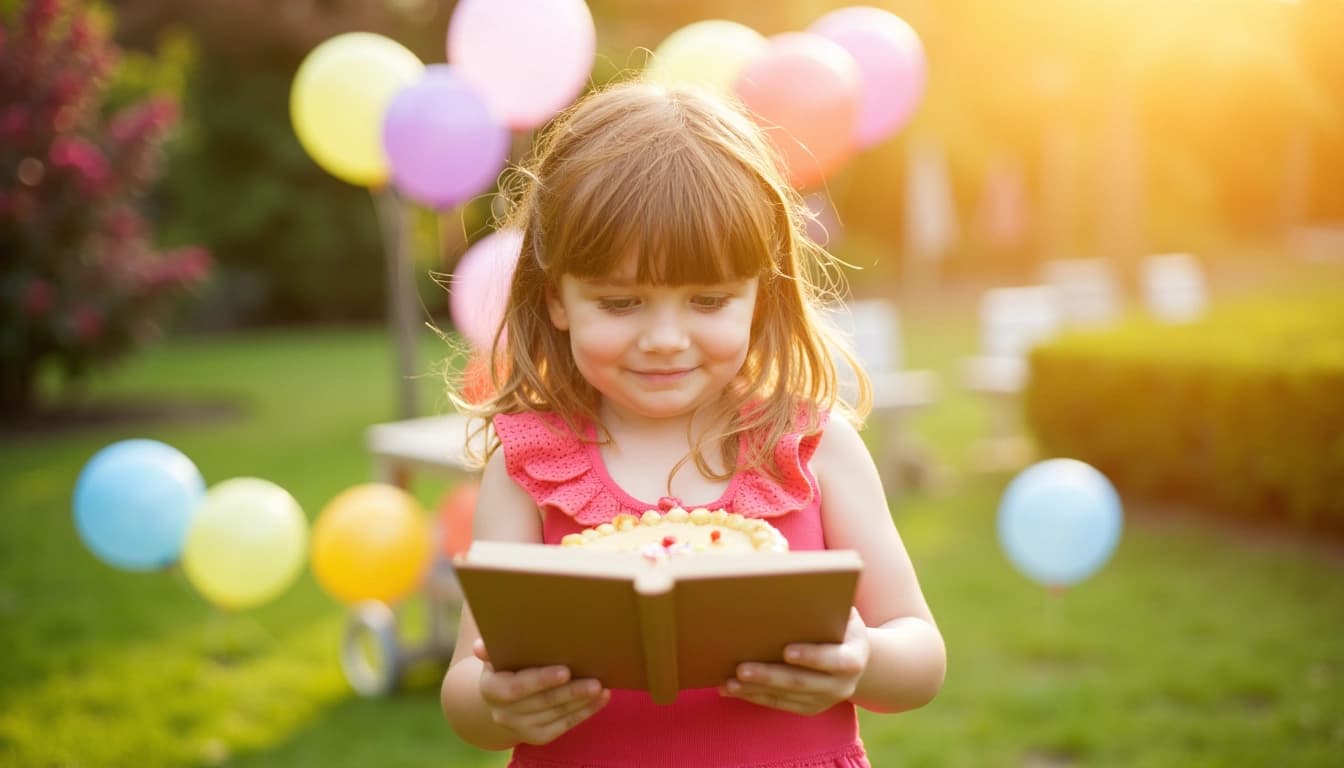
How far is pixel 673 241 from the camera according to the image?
Answer: 4.86ft

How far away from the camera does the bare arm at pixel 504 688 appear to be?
1367 millimetres

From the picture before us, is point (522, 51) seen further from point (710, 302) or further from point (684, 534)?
point (684, 534)

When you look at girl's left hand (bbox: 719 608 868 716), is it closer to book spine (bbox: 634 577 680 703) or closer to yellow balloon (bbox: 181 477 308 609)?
book spine (bbox: 634 577 680 703)

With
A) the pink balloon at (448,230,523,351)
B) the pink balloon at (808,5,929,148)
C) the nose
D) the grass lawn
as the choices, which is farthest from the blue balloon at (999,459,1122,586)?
the nose

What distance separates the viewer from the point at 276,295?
1864 cm

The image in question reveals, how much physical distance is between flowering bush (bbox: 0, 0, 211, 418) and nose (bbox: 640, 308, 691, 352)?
8.13 meters

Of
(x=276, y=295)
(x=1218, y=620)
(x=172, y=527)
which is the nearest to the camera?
(x=172, y=527)

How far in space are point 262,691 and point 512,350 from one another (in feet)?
9.79

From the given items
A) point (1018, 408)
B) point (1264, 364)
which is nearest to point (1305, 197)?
point (1018, 408)

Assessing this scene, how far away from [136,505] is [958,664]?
2.94 metres

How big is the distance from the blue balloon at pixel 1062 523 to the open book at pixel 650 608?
9.63ft

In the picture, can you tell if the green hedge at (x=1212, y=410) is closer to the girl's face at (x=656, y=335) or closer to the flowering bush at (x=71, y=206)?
the girl's face at (x=656, y=335)

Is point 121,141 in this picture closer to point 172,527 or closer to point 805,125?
point 172,527

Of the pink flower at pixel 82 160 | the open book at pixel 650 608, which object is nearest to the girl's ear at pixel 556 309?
the open book at pixel 650 608
